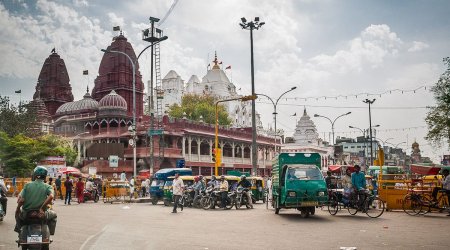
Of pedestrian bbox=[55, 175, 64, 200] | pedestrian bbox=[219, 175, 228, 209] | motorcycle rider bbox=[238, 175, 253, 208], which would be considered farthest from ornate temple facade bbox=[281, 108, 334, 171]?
pedestrian bbox=[219, 175, 228, 209]

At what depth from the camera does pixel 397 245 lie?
966cm

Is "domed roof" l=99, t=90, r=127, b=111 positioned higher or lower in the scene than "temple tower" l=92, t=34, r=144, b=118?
lower

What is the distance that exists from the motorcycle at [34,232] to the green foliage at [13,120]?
47.0 meters

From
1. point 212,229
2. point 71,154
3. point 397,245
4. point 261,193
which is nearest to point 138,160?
point 71,154

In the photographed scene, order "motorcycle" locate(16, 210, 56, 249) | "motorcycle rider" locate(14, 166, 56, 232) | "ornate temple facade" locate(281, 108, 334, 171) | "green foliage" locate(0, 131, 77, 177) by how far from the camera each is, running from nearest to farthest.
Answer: "motorcycle" locate(16, 210, 56, 249) < "motorcycle rider" locate(14, 166, 56, 232) < "green foliage" locate(0, 131, 77, 177) < "ornate temple facade" locate(281, 108, 334, 171)

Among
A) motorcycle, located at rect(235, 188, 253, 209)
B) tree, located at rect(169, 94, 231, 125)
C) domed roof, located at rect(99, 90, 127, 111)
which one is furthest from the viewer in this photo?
tree, located at rect(169, 94, 231, 125)

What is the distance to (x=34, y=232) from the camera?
23.5 ft

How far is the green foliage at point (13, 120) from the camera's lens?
4997 cm

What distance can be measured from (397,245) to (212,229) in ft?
17.6

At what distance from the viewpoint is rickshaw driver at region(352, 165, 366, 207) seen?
53.4 ft

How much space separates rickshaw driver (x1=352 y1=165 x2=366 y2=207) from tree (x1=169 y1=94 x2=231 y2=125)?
5663 centimetres

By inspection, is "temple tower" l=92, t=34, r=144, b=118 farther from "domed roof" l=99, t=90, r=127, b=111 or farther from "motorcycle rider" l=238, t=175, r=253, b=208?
"motorcycle rider" l=238, t=175, r=253, b=208

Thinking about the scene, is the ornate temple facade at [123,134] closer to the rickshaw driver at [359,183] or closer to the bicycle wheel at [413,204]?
the rickshaw driver at [359,183]

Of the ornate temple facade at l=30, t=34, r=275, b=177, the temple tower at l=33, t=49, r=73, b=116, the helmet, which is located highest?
the temple tower at l=33, t=49, r=73, b=116
